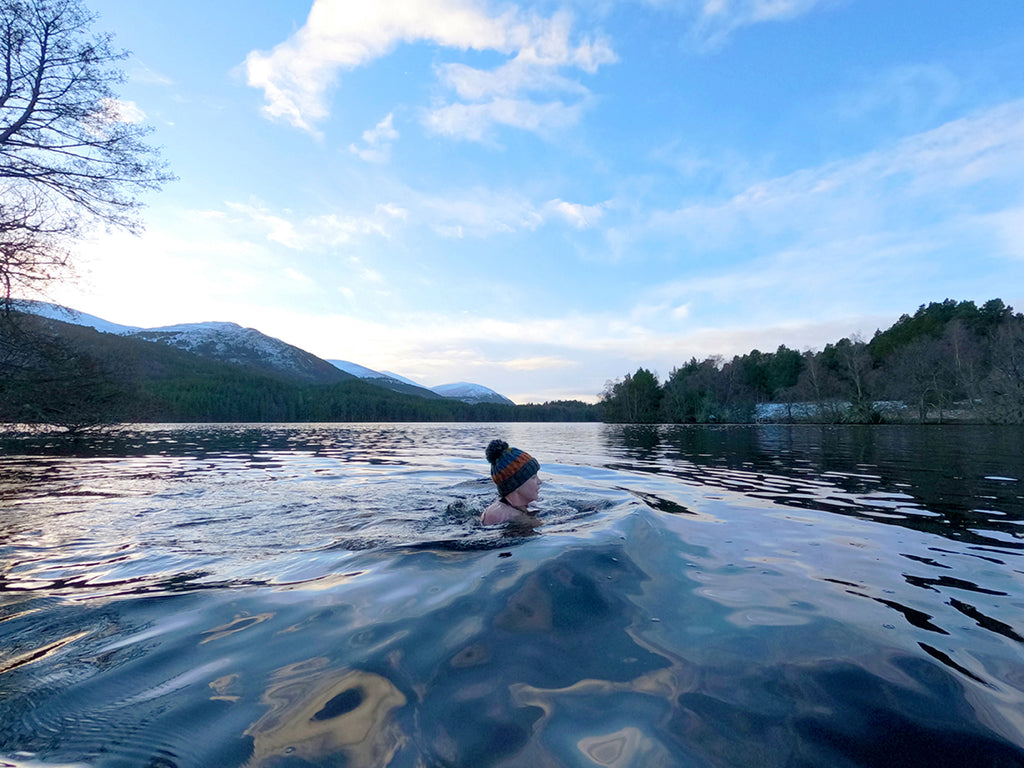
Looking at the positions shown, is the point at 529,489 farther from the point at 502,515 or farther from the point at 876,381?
the point at 876,381

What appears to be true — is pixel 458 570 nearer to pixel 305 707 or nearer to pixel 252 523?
pixel 305 707

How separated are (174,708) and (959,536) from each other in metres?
6.96

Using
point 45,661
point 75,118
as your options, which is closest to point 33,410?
point 75,118

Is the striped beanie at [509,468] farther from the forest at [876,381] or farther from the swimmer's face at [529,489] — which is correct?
the forest at [876,381]

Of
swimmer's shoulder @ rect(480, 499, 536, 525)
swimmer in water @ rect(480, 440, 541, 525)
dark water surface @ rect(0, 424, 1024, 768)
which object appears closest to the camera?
dark water surface @ rect(0, 424, 1024, 768)

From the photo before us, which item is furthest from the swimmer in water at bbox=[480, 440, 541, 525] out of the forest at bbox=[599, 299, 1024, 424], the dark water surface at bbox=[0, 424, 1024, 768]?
the forest at bbox=[599, 299, 1024, 424]

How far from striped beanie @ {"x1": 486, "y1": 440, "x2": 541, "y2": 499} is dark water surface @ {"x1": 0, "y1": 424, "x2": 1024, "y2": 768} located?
2.66 feet

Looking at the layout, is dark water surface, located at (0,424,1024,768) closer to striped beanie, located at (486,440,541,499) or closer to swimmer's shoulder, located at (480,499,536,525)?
swimmer's shoulder, located at (480,499,536,525)

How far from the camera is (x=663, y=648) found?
258cm

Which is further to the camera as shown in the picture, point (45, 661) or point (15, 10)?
point (15, 10)

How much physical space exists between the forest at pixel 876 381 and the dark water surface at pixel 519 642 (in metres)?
54.9

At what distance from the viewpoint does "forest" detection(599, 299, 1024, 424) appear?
156ft

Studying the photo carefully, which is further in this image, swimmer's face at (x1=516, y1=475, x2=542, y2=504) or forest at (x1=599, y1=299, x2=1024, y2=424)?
forest at (x1=599, y1=299, x2=1024, y2=424)

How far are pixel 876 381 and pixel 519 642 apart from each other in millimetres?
74543
